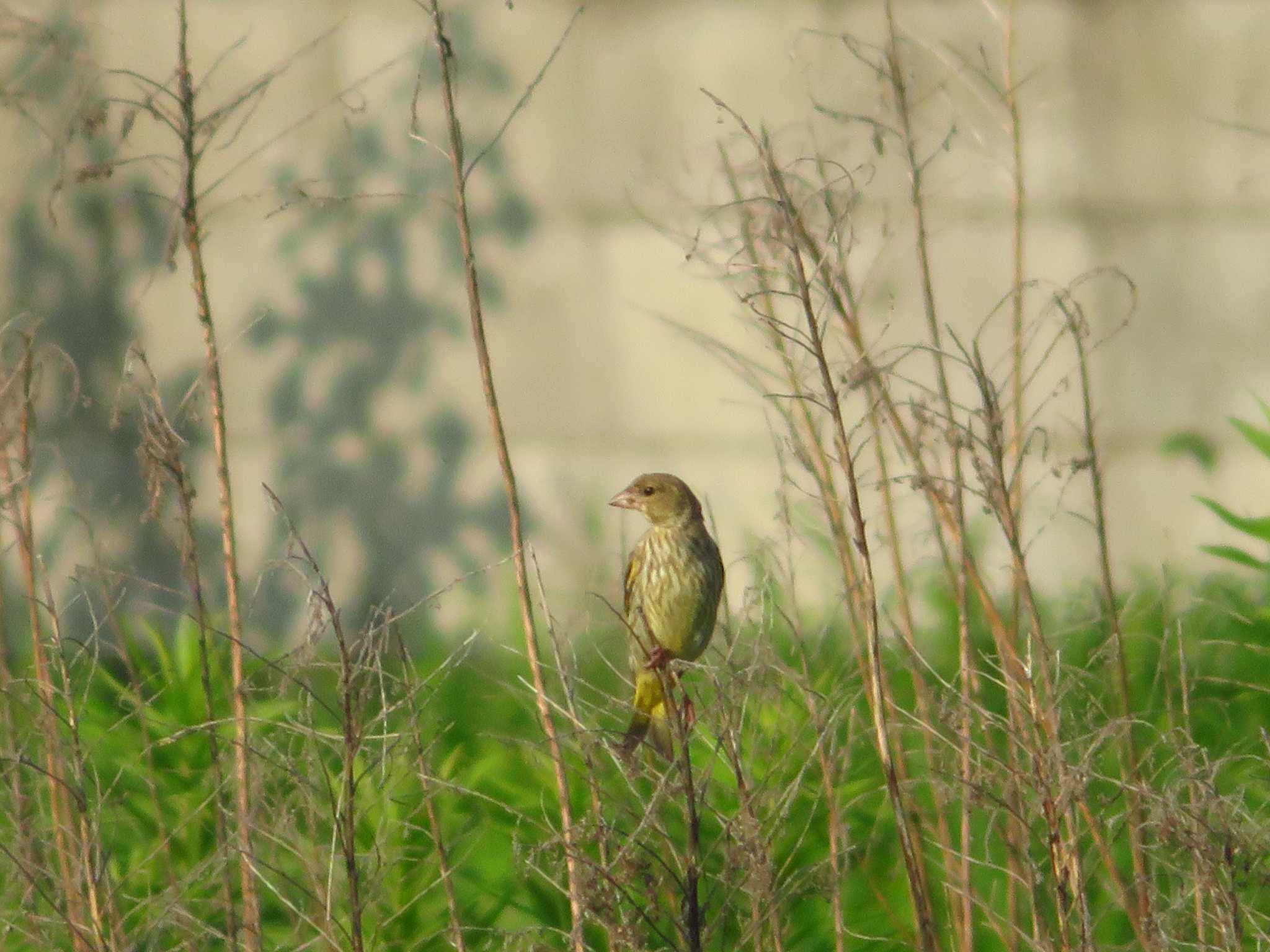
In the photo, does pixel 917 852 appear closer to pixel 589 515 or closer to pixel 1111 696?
pixel 1111 696

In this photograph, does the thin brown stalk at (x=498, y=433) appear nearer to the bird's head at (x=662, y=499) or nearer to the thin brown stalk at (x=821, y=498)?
the thin brown stalk at (x=821, y=498)

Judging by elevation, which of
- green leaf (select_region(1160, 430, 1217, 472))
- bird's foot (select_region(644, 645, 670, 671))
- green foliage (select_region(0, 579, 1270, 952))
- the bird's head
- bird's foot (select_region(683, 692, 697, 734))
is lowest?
green foliage (select_region(0, 579, 1270, 952))

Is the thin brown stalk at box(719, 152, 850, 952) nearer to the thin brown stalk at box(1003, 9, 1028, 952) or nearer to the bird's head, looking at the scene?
the thin brown stalk at box(1003, 9, 1028, 952)

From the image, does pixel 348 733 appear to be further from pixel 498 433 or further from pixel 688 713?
pixel 688 713

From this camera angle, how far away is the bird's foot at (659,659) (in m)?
2.13

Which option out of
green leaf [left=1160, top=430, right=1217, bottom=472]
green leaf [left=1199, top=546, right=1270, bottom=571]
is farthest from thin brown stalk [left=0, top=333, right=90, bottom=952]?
green leaf [left=1160, top=430, right=1217, bottom=472]

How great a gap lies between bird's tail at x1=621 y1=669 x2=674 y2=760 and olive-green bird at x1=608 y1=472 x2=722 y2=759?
0.59 ft

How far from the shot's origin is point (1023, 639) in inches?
146

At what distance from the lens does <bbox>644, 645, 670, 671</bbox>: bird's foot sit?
6.98ft

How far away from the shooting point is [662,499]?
340 cm

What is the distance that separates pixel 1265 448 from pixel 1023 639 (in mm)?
673

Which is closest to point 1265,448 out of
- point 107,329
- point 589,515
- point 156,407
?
point 589,515

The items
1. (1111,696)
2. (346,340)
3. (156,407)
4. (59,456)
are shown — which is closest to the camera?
(156,407)

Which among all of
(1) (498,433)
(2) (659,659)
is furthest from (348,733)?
(2) (659,659)
